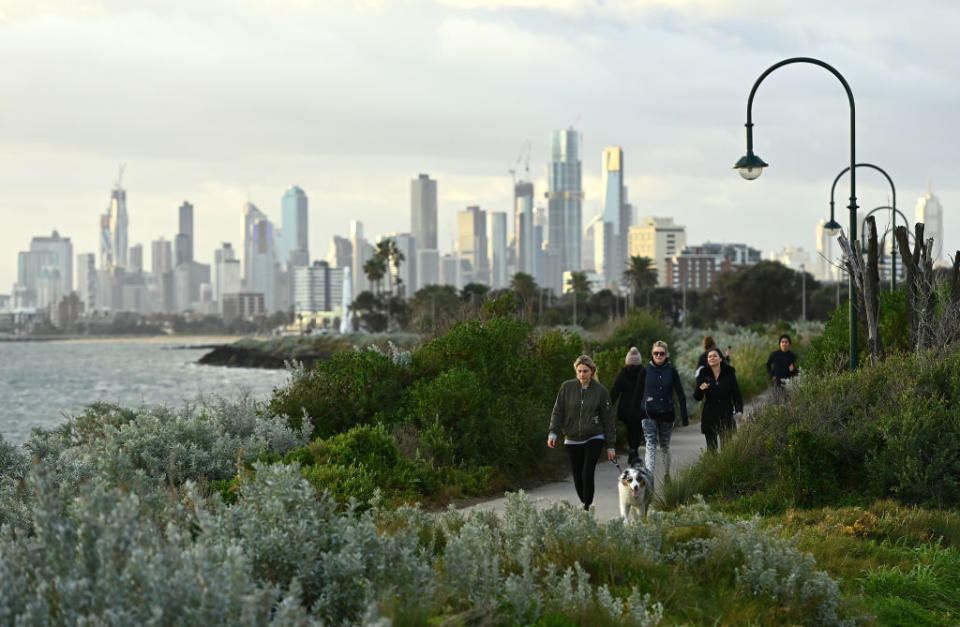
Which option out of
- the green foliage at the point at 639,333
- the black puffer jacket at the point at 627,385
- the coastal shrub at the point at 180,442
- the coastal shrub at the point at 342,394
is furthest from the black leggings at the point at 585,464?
the green foliage at the point at 639,333

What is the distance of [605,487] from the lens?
13.9 metres

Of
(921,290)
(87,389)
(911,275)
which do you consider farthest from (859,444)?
(87,389)

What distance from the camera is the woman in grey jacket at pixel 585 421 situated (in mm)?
11250

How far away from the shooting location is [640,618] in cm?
579

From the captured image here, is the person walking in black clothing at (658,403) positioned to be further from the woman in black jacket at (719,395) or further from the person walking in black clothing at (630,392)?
the woman in black jacket at (719,395)

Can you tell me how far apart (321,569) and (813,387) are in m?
8.88

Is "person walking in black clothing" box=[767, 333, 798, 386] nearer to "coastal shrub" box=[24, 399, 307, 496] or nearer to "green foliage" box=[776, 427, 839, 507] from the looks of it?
"green foliage" box=[776, 427, 839, 507]

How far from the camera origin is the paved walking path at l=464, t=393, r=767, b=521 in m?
12.0

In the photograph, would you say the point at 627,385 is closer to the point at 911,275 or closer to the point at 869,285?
the point at 869,285

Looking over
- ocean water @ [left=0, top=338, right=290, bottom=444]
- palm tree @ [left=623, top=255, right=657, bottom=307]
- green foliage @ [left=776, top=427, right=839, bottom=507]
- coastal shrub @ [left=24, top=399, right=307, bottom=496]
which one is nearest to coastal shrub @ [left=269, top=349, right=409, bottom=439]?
coastal shrub @ [left=24, top=399, right=307, bottom=496]

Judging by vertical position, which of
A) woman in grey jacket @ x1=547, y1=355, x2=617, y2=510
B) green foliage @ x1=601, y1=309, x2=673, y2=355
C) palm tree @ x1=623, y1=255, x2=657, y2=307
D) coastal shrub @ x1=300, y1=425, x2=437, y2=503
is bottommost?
coastal shrub @ x1=300, y1=425, x2=437, y2=503

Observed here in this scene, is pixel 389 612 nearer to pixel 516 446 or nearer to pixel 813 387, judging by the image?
pixel 813 387

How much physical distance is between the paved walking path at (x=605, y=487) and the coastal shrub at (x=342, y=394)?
2.81 m

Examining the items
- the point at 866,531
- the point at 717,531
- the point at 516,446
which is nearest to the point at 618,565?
the point at 717,531
